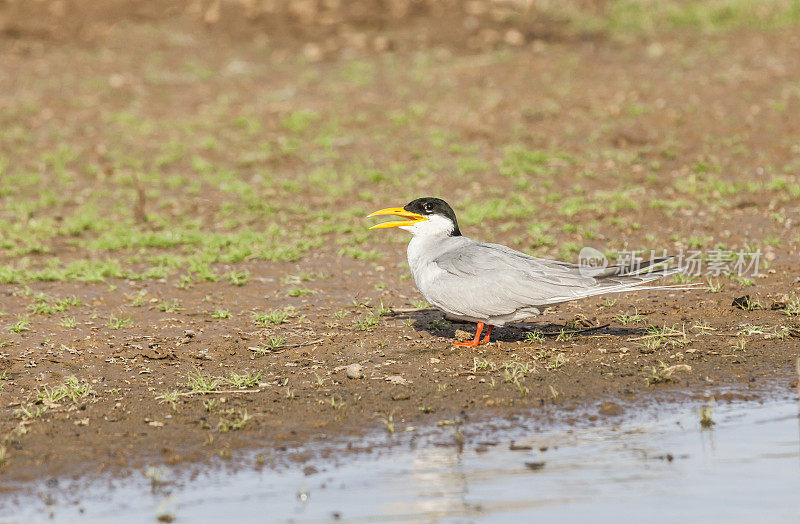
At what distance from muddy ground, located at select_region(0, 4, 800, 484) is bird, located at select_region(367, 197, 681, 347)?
399 millimetres

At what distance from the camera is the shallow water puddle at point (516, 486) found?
541 centimetres

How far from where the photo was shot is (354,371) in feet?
24.4

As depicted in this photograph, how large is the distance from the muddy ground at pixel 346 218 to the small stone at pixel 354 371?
48mm

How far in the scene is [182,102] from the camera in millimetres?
15891

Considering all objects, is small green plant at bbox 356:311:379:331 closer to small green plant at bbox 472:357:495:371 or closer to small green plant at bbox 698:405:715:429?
small green plant at bbox 472:357:495:371

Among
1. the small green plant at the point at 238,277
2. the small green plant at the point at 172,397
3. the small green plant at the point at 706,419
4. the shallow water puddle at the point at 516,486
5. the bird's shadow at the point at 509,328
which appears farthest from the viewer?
the small green plant at the point at 238,277

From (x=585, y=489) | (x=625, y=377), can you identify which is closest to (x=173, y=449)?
(x=585, y=489)

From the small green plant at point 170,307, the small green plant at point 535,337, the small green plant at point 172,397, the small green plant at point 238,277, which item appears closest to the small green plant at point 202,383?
the small green plant at point 172,397

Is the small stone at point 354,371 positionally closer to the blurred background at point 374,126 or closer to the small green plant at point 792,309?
the blurred background at point 374,126

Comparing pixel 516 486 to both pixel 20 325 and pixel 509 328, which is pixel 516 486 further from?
pixel 20 325

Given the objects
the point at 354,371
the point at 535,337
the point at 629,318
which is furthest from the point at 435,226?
the point at 629,318

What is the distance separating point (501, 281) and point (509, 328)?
107cm

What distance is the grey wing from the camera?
7480 mm

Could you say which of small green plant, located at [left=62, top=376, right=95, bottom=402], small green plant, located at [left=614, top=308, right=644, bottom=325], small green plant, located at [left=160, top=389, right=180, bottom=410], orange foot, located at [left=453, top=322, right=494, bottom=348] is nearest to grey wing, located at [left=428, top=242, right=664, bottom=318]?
orange foot, located at [left=453, top=322, right=494, bottom=348]
